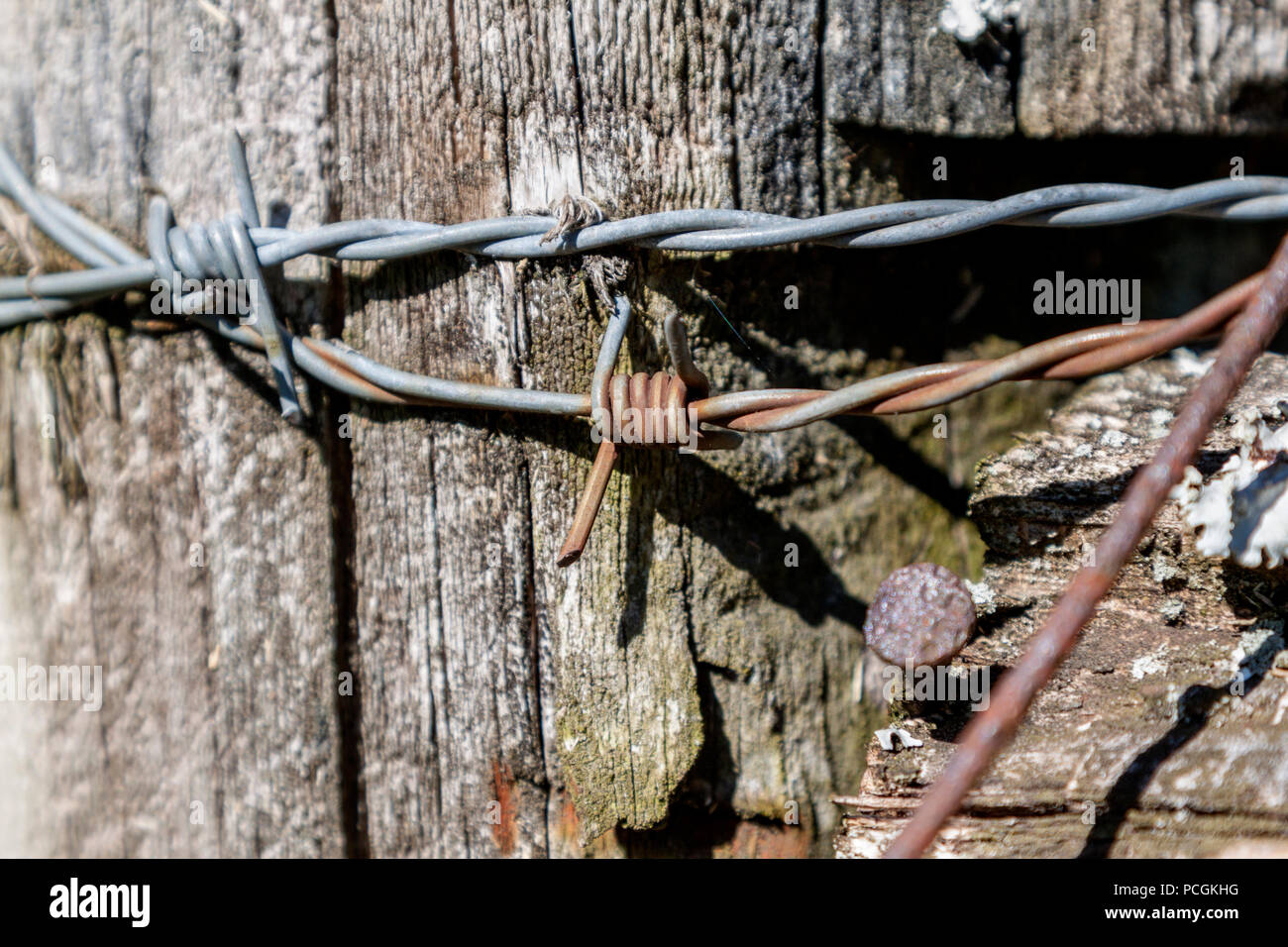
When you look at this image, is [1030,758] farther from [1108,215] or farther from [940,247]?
[940,247]

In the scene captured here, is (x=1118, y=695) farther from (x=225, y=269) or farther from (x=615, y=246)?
(x=225, y=269)

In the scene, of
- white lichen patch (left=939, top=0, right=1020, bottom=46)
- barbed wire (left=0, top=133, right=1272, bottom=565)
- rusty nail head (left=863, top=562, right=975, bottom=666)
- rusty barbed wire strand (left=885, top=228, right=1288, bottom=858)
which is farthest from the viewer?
white lichen patch (left=939, top=0, right=1020, bottom=46)

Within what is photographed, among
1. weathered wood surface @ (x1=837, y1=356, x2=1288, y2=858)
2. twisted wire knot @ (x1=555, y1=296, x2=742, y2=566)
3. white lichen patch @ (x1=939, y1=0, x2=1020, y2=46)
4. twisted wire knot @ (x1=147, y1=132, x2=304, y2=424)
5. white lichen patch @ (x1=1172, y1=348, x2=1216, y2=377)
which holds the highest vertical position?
white lichen patch @ (x1=939, y1=0, x2=1020, y2=46)

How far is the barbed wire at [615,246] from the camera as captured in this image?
112 cm

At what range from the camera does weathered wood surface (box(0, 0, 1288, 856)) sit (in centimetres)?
132

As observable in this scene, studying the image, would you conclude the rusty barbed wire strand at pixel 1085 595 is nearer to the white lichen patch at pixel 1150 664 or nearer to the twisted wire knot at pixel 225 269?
the white lichen patch at pixel 1150 664

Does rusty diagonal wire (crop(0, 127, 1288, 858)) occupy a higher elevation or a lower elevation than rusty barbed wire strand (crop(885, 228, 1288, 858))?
higher

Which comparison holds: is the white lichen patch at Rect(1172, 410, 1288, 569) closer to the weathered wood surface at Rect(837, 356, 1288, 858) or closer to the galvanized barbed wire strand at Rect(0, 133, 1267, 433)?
the weathered wood surface at Rect(837, 356, 1288, 858)

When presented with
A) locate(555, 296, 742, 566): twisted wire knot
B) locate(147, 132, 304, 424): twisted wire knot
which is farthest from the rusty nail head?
locate(147, 132, 304, 424): twisted wire knot

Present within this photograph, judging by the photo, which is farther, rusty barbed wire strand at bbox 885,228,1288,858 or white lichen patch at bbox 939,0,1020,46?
white lichen patch at bbox 939,0,1020,46

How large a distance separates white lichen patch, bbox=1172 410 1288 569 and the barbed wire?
211mm

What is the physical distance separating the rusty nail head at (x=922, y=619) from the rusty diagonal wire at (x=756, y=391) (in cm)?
11

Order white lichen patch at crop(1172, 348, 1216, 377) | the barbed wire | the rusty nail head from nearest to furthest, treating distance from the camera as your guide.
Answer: the barbed wire < the rusty nail head < white lichen patch at crop(1172, 348, 1216, 377)

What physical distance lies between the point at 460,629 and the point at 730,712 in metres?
0.49
